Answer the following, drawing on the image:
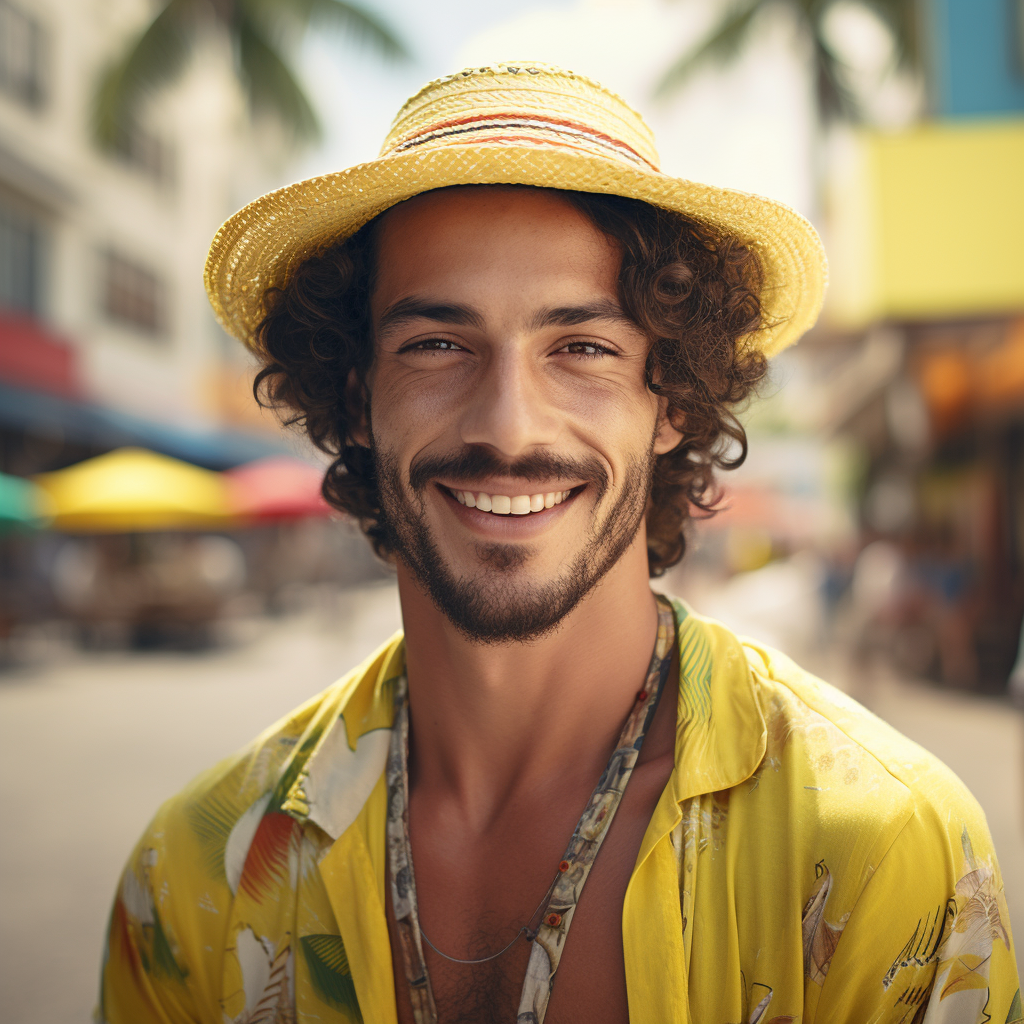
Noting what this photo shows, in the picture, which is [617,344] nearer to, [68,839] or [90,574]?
[68,839]

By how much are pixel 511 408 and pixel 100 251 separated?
2100 cm

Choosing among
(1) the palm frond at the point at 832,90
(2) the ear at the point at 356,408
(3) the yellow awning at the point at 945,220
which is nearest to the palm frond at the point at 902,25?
(1) the palm frond at the point at 832,90

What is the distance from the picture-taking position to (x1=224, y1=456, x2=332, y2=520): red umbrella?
17219mm

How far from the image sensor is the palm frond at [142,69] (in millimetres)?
16109

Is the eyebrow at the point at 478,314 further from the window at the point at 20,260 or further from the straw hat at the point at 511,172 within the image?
the window at the point at 20,260

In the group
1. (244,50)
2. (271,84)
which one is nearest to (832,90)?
(271,84)

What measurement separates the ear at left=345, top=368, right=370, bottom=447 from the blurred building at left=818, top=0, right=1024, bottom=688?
625 cm

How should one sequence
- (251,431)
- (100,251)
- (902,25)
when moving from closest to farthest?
(902,25) → (100,251) → (251,431)

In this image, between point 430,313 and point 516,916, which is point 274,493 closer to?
point 430,313

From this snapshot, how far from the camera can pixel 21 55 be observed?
1709cm

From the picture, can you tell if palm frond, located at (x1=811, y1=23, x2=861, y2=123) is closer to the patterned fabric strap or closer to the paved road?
the paved road

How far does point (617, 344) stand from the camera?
1.81m

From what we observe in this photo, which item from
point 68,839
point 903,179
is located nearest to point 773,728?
point 68,839

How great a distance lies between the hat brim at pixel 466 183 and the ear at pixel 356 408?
0.29m
